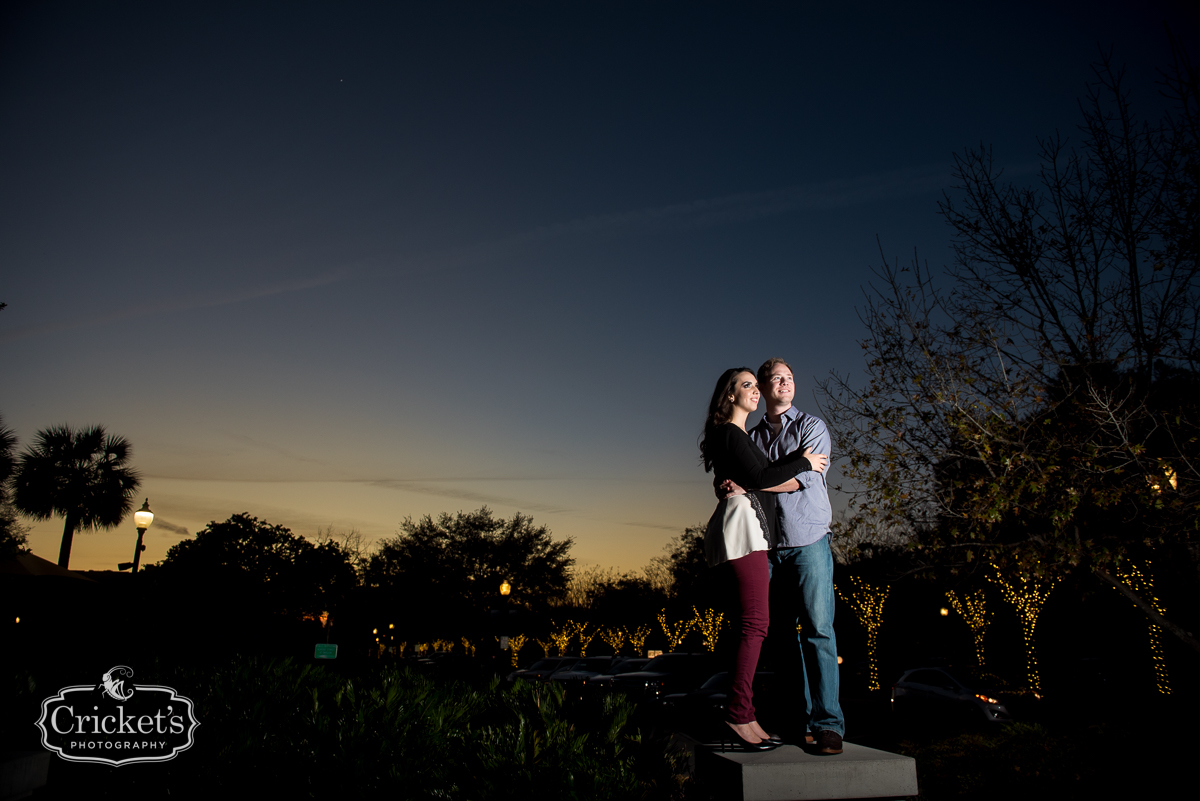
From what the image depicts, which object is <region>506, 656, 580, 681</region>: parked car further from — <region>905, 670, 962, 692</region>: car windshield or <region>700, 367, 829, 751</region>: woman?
<region>700, 367, 829, 751</region>: woman

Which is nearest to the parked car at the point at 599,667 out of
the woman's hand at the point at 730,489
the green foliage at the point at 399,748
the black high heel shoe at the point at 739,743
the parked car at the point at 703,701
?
the parked car at the point at 703,701

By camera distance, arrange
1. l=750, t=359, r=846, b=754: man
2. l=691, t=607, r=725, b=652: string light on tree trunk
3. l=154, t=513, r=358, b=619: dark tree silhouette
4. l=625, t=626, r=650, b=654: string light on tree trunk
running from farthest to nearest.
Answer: l=625, t=626, r=650, b=654: string light on tree trunk, l=154, t=513, r=358, b=619: dark tree silhouette, l=691, t=607, r=725, b=652: string light on tree trunk, l=750, t=359, r=846, b=754: man

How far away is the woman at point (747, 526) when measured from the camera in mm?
3191

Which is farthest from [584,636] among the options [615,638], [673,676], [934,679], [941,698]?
[941,698]

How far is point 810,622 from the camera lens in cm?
327

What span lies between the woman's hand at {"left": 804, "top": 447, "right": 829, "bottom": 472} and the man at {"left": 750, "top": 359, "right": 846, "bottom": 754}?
61mm

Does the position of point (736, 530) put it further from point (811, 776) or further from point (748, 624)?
point (811, 776)

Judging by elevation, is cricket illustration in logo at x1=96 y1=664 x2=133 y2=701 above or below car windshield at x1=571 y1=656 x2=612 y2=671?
above

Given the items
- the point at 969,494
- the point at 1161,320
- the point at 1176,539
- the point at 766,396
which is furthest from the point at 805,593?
the point at 1161,320

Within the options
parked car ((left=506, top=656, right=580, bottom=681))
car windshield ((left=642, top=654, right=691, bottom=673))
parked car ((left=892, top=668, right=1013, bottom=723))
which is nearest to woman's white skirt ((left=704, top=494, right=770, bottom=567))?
parked car ((left=892, top=668, right=1013, bottom=723))

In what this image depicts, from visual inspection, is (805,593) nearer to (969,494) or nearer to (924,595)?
(969,494)

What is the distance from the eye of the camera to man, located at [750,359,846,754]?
124 inches

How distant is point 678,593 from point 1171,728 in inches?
1943

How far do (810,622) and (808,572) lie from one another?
232 millimetres
